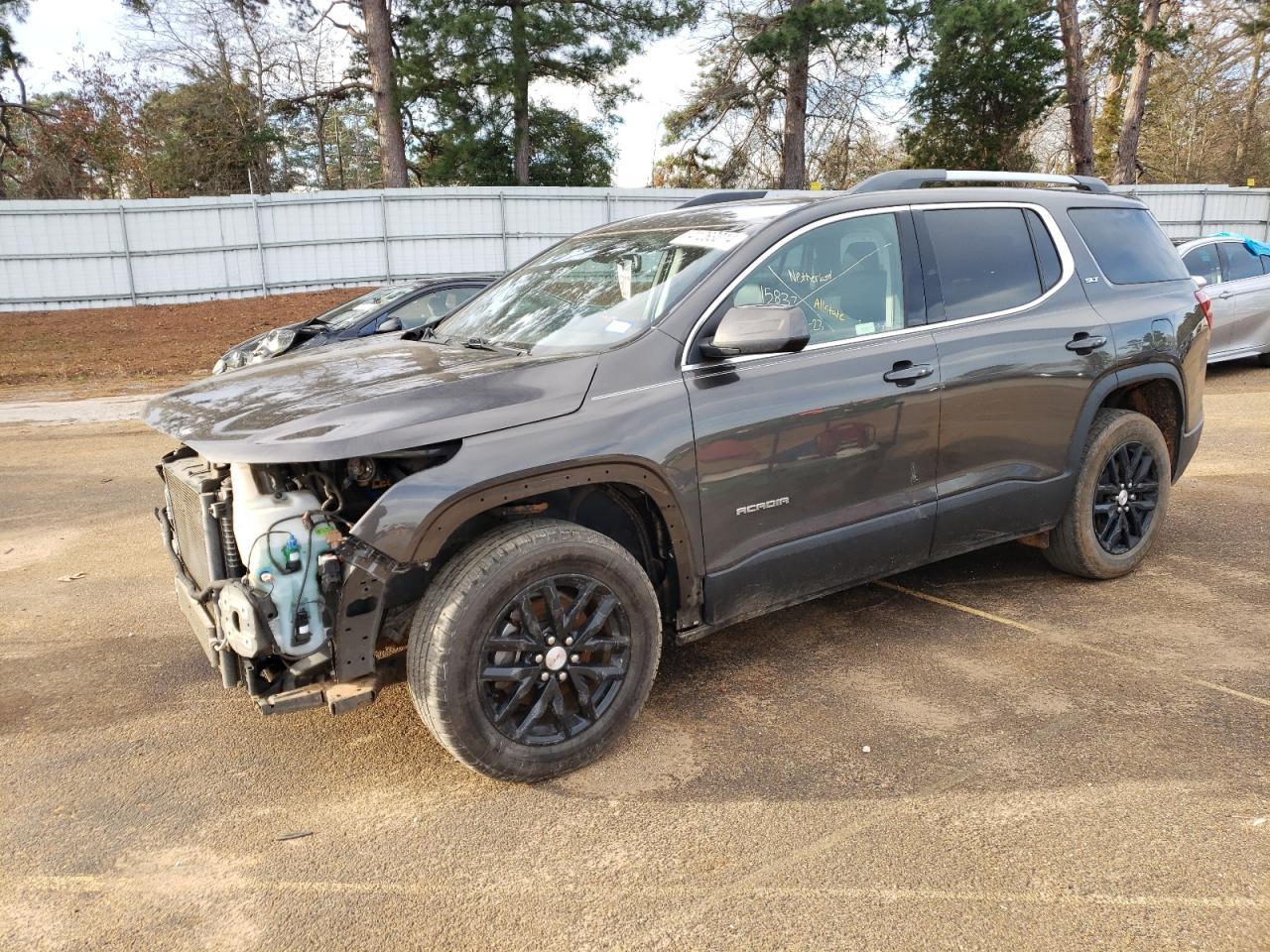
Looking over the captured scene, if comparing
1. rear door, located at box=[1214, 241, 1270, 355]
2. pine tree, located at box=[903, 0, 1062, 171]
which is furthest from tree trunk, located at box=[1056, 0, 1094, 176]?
rear door, located at box=[1214, 241, 1270, 355]

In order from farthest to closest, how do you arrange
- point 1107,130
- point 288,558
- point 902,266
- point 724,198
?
point 1107,130
point 724,198
point 902,266
point 288,558

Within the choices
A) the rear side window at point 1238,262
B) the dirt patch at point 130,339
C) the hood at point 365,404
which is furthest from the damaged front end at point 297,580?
the dirt patch at point 130,339

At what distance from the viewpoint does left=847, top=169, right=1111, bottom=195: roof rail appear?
416 centimetres

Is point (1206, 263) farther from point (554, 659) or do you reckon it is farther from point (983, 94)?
point (983, 94)

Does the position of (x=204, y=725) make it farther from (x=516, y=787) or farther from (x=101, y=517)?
(x=101, y=517)

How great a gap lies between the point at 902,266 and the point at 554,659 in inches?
86.6

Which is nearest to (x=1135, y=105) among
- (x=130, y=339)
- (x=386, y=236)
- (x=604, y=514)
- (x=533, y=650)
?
(x=386, y=236)

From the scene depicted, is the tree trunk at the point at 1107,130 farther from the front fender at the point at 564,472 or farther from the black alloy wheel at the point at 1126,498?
the front fender at the point at 564,472

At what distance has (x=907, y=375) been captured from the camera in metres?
3.79

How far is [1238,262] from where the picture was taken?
11070 millimetres

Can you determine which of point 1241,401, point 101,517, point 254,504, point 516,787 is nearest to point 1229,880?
point 516,787

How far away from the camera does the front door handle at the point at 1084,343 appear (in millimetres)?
4332

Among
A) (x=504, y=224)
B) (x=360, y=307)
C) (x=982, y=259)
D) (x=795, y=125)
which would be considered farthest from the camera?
(x=795, y=125)

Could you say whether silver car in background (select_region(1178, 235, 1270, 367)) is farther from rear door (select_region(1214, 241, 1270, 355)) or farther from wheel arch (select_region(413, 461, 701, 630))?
wheel arch (select_region(413, 461, 701, 630))
